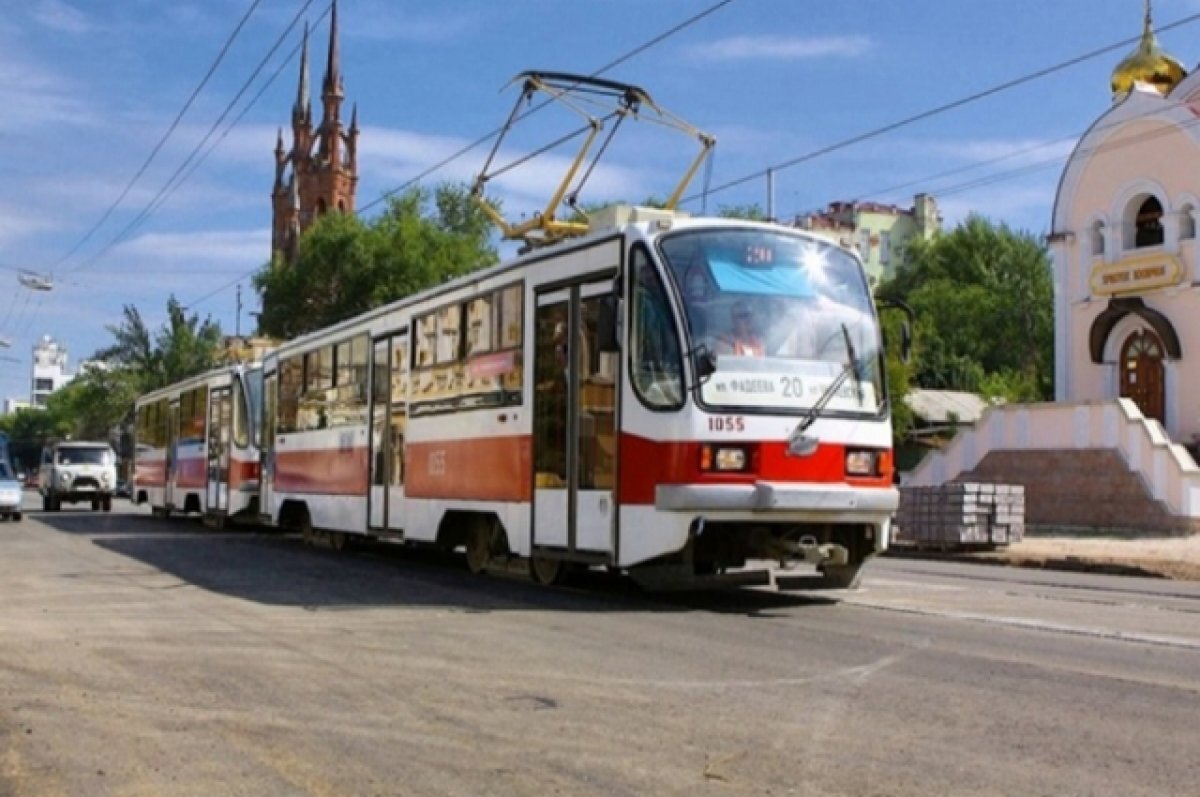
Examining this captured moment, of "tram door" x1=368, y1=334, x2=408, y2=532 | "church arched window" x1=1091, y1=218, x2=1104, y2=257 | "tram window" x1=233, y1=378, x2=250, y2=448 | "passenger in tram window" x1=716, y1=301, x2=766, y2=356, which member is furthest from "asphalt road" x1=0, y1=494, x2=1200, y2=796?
"church arched window" x1=1091, y1=218, x2=1104, y2=257

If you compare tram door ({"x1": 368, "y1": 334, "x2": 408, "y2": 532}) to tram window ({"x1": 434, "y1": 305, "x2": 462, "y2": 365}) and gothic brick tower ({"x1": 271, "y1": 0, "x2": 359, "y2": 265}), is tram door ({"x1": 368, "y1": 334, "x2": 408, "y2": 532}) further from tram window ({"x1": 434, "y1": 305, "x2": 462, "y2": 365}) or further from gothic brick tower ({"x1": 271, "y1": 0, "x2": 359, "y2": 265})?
gothic brick tower ({"x1": 271, "y1": 0, "x2": 359, "y2": 265})

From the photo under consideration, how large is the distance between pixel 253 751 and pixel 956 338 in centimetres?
7646

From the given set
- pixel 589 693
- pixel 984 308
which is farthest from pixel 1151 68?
pixel 984 308

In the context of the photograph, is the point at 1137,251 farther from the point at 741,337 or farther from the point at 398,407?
the point at 741,337

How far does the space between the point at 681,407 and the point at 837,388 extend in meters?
1.57

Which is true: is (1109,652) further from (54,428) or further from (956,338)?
(54,428)

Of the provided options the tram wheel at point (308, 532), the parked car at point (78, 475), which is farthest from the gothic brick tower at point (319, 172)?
the tram wheel at point (308, 532)

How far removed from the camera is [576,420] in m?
12.8

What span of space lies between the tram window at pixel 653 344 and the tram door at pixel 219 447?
57.8ft

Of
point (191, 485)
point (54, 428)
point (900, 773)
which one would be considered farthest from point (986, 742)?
point (54, 428)

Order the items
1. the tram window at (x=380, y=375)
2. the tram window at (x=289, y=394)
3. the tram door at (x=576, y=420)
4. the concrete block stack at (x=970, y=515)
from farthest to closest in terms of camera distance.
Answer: the concrete block stack at (x=970, y=515) → the tram window at (x=289, y=394) → the tram window at (x=380, y=375) → the tram door at (x=576, y=420)

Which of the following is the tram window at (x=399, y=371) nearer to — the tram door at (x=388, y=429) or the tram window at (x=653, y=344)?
the tram door at (x=388, y=429)

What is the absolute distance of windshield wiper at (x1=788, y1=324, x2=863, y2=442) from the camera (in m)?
11.8

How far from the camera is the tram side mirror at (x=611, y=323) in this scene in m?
12.0
